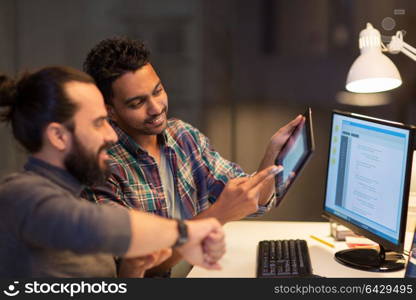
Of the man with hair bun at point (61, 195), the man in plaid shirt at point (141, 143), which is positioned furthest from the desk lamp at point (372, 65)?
the man with hair bun at point (61, 195)

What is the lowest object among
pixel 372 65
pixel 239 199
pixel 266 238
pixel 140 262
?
pixel 266 238

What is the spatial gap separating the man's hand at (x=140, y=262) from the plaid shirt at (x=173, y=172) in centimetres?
32

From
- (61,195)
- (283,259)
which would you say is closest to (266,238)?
(283,259)

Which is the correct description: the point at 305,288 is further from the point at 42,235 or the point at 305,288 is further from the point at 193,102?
the point at 193,102

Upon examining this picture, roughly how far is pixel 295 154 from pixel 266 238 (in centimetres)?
57

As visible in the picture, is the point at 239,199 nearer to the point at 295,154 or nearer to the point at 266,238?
the point at 295,154

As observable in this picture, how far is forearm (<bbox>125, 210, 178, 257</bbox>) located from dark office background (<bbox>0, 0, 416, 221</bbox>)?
1803 mm

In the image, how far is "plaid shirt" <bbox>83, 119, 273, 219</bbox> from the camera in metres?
2.03

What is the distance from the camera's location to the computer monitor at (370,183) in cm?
172

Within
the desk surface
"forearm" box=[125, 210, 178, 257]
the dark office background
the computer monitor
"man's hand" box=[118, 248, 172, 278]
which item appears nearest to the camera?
"forearm" box=[125, 210, 178, 257]

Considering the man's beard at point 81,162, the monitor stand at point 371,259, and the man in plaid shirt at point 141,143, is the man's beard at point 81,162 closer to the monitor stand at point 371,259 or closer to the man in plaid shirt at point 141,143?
the man in plaid shirt at point 141,143

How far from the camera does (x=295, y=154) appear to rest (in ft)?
5.74

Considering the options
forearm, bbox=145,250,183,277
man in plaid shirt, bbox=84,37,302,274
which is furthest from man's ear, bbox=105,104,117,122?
forearm, bbox=145,250,183,277

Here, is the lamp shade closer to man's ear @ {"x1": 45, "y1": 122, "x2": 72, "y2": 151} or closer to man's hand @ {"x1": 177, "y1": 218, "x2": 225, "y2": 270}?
man's hand @ {"x1": 177, "y1": 218, "x2": 225, "y2": 270}
